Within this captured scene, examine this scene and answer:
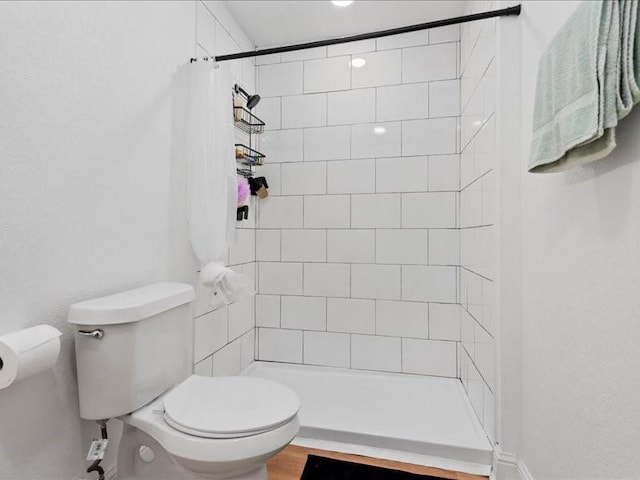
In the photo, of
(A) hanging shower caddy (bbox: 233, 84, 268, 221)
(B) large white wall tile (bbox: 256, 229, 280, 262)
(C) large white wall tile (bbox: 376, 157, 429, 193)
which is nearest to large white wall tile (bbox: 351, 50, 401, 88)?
(C) large white wall tile (bbox: 376, 157, 429, 193)

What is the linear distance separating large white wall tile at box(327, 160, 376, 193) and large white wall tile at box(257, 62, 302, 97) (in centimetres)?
60

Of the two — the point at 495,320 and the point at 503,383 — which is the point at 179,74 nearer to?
the point at 495,320

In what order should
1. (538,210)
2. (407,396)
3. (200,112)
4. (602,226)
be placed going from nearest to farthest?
(602,226) → (538,210) → (200,112) → (407,396)

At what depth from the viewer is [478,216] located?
5.55 ft

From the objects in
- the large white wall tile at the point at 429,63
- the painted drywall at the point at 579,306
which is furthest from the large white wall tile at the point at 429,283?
the large white wall tile at the point at 429,63

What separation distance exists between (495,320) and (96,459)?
1.49 meters

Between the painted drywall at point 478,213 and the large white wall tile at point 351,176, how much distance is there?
Answer: 0.55 metres

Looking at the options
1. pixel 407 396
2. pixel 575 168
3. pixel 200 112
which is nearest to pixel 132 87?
pixel 200 112

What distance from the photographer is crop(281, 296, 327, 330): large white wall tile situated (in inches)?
92.2

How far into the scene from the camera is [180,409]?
1103mm

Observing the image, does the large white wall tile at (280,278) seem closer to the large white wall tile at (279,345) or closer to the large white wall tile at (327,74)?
the large white wall tile at (279,345)

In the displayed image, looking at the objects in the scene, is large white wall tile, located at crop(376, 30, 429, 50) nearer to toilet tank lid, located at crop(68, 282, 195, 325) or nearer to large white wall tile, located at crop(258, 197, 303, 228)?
large white wall tile, located at crop(258, 197, 303, 228)

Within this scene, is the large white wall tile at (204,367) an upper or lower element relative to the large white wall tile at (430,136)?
lower

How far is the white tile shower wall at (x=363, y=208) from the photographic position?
2.17 meters
